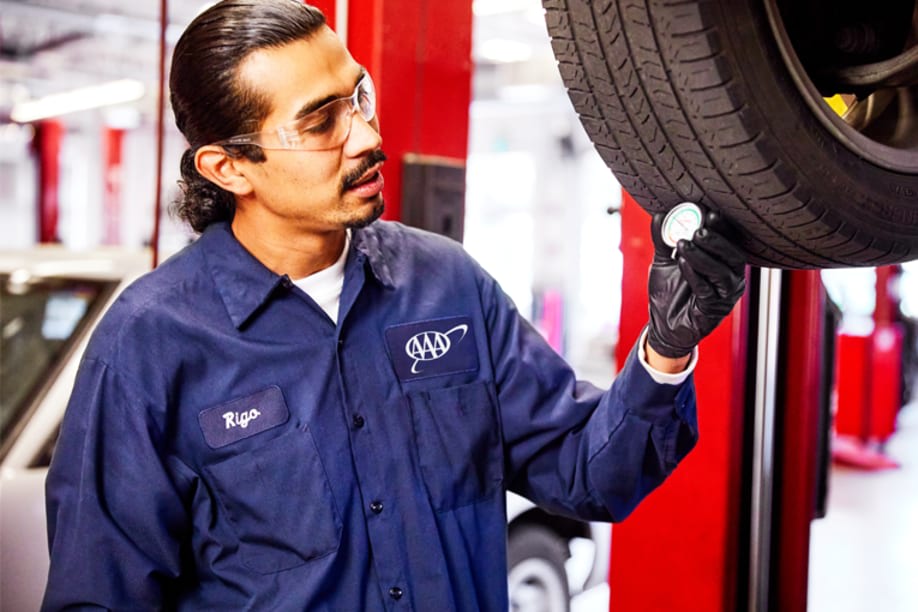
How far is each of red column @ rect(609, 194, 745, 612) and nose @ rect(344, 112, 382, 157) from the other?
27.2 inches

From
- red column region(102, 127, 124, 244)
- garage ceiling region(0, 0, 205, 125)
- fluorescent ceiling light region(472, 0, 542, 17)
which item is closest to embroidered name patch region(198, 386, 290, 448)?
fluorescent ceiling light region(472, 0, 542, 17)

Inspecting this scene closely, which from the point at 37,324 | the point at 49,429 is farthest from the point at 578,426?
the point at 37,324

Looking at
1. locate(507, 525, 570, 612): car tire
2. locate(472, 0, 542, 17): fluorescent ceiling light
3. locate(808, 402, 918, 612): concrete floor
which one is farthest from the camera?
locate(472, 0, 542, 17): fluorescent ceiling light

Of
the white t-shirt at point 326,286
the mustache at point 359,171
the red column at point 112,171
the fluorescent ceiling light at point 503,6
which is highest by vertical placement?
the fluorescent ceiling light at point 503,6

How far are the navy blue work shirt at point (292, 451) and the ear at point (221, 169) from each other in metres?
0.07

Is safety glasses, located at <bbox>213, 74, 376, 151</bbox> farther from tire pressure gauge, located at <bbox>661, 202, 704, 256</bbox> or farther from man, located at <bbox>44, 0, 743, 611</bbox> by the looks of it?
tire pressure gauge, located at <bbox>661, 202, 704, 256</bbox>

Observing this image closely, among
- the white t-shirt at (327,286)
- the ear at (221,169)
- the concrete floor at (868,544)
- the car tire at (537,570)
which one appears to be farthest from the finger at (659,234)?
the concrete floor at (868,544)

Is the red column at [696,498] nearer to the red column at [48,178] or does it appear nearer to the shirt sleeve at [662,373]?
the shirt sleeve at [662,373]

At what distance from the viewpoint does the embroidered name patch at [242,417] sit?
125 centimetres

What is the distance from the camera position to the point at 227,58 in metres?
1.30

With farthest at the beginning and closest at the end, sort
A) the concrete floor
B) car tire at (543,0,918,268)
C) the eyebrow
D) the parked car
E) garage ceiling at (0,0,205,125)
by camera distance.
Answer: garage ceiling at (0,0,205,125) → the concrete floor → the parked car → the eyebrow → car tire at (543,0,918,268)

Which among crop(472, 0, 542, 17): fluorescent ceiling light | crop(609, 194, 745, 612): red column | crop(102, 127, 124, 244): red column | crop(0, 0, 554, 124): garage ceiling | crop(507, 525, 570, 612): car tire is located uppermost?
crop(0, 0, 554, 124): garage ceiling

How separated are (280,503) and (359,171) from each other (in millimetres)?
463

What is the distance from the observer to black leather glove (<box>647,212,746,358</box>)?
3.38ft
